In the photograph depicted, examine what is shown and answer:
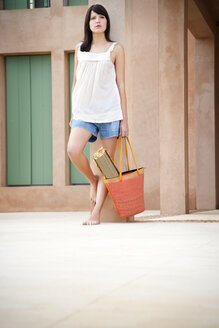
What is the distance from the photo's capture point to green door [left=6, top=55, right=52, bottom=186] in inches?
385

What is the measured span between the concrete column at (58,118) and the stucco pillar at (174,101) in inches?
74.3

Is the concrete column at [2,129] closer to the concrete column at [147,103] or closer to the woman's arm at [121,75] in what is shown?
the concrete column at [147,103]

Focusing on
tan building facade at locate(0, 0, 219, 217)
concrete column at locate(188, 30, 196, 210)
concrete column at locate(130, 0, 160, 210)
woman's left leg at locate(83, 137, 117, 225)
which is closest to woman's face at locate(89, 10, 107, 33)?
woman's left leg at locate(83, 137, 117, 225)

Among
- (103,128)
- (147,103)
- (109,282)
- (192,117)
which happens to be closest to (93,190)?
(103,128)

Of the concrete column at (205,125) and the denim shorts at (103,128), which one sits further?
the concrete column at (205,125)

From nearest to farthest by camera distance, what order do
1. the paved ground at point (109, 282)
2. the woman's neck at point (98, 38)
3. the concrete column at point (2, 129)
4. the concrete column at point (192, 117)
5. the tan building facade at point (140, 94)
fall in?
the paved ground at point (109, 282)
the woman's neck at point (98, 38)
the tan building facade at point (140, 94)
the concrete column at point (2, 129)
the concrete column at point (192, 117)

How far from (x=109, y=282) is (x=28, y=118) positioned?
7.67 meters

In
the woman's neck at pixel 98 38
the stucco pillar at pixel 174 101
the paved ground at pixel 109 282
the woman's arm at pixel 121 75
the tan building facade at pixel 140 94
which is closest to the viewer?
the paved ground at pixel 109 282

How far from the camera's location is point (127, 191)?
5629 millimetres

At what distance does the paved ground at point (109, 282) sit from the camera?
1.78 m

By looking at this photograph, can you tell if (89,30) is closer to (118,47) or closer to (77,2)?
(118,47)

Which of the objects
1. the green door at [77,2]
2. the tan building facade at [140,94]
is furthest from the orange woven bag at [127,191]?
the green door at [77,2]

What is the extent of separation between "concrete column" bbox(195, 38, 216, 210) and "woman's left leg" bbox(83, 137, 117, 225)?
13.5 ft

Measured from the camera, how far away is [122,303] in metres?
1.98
